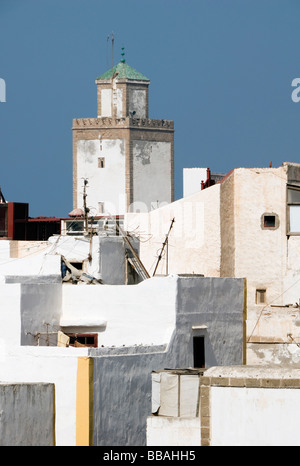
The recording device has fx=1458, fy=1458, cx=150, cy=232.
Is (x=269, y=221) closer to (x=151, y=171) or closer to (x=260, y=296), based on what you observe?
(x=260, y=296)

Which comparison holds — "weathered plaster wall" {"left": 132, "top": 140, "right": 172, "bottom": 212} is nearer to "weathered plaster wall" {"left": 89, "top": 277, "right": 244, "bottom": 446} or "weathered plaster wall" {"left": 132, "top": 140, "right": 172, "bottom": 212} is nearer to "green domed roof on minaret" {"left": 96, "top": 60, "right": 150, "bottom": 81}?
"green domed roof on minaret" {"left": 96, "top": 60, "right": 150, "bottom": 81}

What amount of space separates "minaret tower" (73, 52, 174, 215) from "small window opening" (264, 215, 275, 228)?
56.7 metres

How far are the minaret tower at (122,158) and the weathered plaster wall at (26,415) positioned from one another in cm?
7579

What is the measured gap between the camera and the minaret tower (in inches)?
4023

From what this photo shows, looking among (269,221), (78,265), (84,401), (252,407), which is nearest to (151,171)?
(269,221)

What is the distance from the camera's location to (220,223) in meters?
45.7

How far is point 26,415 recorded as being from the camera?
22.8m

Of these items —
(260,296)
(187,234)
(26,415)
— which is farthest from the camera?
(187,234)

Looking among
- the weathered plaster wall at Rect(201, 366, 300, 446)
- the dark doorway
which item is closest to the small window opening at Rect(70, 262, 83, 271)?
the dark doorway

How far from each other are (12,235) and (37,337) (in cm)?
2689

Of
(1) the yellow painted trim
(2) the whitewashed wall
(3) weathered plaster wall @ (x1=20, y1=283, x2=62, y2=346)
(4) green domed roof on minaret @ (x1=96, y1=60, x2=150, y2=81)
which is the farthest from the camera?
(4) green domed roof on minaret @ (x1=96, y1=60, x2=150, y2=81)

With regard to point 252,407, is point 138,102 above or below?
above

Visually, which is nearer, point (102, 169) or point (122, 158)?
point (102, 169)

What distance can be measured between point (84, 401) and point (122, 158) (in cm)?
7680
